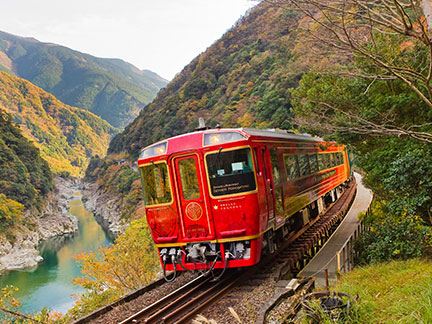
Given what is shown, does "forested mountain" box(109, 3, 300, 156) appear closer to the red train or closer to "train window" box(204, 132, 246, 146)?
the red train

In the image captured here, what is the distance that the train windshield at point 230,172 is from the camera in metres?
7.38

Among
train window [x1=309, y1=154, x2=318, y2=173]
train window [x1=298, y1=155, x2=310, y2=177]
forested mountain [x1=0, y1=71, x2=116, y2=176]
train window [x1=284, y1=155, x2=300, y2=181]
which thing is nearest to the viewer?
train window [x1=284, y1=155, x2=300, y2=181]

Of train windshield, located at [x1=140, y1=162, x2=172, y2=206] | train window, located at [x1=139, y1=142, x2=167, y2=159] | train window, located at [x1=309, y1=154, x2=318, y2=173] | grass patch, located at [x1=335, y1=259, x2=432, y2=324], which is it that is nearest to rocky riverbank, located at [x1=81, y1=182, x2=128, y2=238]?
train window, located at [x1=309, y1=154, x2=318, y2=173]

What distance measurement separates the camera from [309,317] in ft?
15.4

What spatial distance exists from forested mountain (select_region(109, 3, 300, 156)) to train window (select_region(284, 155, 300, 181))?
82.7ft

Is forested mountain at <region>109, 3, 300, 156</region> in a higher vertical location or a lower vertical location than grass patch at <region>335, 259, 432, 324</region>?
higher

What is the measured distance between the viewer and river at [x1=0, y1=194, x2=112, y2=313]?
2606cm

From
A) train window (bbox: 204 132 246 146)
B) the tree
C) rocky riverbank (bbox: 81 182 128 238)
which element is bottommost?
rocky riverbank (bbox: 81 182 128 238)

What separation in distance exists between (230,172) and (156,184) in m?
1.75

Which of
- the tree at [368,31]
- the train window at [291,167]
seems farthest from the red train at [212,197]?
the tree at [368,31]

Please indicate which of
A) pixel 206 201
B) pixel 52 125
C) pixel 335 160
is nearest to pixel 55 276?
pixel 335 160

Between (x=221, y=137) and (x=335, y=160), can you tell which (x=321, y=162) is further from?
(x=221, y=137)

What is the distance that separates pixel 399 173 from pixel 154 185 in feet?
18.9

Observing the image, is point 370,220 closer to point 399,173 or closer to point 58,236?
point 399,173
